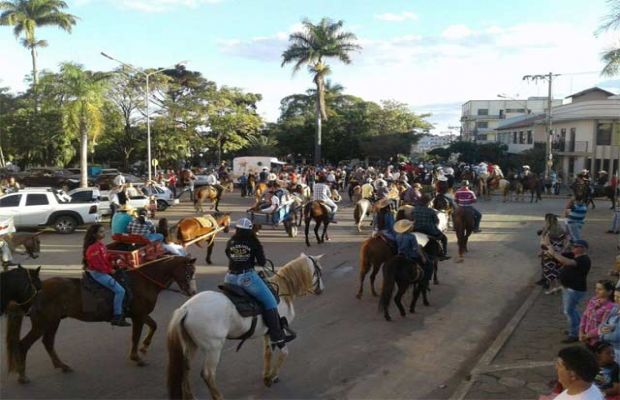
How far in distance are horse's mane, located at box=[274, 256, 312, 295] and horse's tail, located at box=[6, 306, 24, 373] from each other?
3.39 meters

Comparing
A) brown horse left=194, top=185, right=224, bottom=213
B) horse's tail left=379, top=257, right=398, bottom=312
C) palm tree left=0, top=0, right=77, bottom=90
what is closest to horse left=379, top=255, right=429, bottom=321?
horse's tail left=379, top=257, right=398, bottom=312

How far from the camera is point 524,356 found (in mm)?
7414

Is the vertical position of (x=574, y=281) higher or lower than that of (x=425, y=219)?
lower

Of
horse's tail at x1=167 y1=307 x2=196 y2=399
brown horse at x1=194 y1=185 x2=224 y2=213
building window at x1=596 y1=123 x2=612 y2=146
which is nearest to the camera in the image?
horse's tail at x1=167 y1=307 x2=196 y2=399

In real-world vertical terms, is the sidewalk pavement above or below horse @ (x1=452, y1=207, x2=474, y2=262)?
below

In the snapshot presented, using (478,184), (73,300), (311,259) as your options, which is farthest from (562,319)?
(478,184)

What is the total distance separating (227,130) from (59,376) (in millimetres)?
35103

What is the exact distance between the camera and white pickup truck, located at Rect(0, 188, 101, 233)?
692 inches

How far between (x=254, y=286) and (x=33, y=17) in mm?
48777

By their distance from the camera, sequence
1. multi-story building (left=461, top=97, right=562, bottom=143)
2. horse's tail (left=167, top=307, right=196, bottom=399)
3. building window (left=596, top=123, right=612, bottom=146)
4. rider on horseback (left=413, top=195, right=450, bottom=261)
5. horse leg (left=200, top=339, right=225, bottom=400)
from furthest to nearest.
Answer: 1. multi-story building (left=461, top=97, right=562, bottom=143)
2. building window (left=596, top=123, right=612, bottom=146)
3. rider on horseback (left=413, top=195, right=450, bottom=261)
4. horse leg (left=200, top=339, right=225, bottom=400)
5. horse's tail (left=167, top=307, right=196, bottom=399)

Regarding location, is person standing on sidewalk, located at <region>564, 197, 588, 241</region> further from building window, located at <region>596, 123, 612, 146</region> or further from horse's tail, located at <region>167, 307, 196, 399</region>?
building window, located at <region>596, 123, 612, 146</region>

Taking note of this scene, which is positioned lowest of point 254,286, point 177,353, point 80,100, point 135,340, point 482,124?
point 135,340

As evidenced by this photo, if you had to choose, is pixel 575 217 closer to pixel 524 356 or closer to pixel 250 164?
pixel 524 356

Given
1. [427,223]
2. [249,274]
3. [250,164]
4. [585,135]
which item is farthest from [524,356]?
[585,135]
